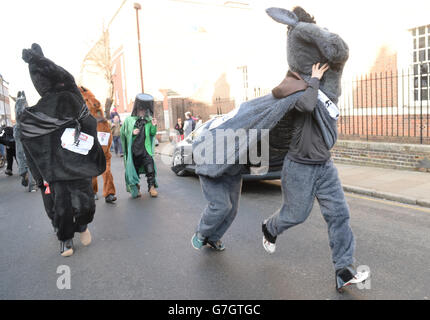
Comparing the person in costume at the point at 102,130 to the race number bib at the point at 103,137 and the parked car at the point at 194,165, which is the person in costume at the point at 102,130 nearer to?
the race number bib at the point at 103,137

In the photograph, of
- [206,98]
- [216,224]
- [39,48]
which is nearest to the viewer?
[216,224]

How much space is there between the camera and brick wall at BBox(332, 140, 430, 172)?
8.36 m

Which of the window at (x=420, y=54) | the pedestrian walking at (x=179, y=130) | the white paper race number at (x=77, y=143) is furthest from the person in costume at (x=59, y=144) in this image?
the pedestrian walking at (x=179, y=130)

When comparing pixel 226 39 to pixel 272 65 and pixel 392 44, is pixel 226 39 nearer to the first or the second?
pixel 272 65

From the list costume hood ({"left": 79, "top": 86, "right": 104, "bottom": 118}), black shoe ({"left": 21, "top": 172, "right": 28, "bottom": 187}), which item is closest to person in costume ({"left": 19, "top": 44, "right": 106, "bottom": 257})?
costume hood ({"left": 79, "top": 86, "right": 104, "bottom": 118})

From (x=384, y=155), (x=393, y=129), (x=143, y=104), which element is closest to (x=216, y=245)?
(x=143, y=104)

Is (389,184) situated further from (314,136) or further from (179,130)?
(179,130)

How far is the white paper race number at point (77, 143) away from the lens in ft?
13.7

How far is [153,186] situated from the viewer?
720 cm

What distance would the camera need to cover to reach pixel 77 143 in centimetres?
425

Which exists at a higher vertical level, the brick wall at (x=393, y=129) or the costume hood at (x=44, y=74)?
the costume hood at (x=44, y=74)

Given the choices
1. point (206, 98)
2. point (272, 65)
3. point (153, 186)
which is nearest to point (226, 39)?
point (206, 98)

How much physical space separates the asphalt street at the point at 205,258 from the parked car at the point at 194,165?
2.83 ft
